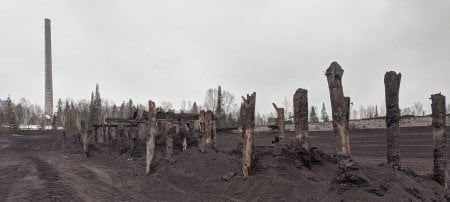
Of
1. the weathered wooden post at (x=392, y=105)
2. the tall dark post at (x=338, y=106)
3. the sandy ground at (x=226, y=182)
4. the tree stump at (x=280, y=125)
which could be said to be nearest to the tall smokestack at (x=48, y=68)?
the sandy ground at (x=226, y=182)

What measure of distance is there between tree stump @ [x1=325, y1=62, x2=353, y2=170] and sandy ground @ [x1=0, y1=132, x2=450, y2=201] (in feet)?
2.00

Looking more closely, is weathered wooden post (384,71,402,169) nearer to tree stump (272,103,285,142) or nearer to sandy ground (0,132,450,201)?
sandy ground (0,132,450,201)

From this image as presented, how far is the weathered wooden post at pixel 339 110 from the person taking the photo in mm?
11360

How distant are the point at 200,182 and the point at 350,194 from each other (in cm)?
659

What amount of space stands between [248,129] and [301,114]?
2.43 metres

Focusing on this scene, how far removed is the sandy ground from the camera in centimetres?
1106

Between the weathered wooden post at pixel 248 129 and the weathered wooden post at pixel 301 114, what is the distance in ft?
6.04

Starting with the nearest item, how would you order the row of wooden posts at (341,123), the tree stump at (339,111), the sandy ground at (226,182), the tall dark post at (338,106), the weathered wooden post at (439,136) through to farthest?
the sandy ground at (226,182) → the tree stump at (339,111) → the tall dark post at (338,106) → the row of wooden posts at (341,123) → the weathered wooden post at (439,136)

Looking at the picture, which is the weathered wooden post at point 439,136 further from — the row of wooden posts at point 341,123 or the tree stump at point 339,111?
the tree stump at point 339,111

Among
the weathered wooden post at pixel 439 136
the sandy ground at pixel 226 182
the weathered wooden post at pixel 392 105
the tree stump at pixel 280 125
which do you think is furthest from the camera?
the tree stump at pixel 280 125

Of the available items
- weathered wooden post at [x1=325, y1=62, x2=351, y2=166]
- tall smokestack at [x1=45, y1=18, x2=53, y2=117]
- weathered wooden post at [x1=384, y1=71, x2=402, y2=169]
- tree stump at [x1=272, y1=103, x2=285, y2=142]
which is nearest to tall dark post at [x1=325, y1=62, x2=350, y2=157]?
weathered wooden post at [x1=325, y1=62, x2=351, y2=166]

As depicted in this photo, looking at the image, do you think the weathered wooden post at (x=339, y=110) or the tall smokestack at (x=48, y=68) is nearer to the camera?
the weathered wooden post at (x=339, y=110)

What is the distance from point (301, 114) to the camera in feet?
52.0

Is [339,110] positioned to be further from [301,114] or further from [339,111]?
[301,114]
